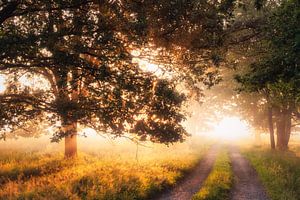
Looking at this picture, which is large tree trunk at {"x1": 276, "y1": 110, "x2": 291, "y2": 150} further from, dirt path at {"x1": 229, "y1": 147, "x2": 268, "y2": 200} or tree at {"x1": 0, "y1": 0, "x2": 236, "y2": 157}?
tree at {"x1": 0, "y1": 0, "x2": 236, "y2": 157}

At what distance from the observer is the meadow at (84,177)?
44.3 feet

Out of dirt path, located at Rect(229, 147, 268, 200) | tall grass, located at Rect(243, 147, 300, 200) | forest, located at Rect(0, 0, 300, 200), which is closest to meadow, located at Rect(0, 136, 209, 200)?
forest, located at Rect(0, 0, 300, 200)

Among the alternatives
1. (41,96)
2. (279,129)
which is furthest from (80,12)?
(279,129)

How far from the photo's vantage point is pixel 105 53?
41.6ft

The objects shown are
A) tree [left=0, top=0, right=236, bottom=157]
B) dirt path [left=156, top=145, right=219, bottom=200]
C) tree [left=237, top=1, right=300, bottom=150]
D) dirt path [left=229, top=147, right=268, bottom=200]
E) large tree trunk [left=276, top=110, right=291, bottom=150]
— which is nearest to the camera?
tree [left=237, top=1, right=300, bottom=150]

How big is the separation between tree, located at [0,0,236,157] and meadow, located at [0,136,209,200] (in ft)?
8.18

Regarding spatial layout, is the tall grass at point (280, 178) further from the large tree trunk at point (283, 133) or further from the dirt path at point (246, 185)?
the large tree trunk at point (283, 133)

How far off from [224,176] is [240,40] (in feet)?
28.4

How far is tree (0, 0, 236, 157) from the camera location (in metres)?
11.7

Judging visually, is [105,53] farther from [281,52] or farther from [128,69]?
[281,52]

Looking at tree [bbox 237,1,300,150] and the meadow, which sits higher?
tree [bbox 237,1,300,150]

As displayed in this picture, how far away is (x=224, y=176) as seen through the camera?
20.0 metres

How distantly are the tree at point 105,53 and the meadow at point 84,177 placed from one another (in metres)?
2.49

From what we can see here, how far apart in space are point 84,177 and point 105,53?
680 centimetres
